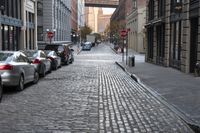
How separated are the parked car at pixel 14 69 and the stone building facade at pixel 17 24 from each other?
1579cm

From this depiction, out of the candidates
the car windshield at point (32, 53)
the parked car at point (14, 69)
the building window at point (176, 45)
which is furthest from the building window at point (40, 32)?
the parked car at point (14, 69)

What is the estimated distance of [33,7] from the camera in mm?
49000

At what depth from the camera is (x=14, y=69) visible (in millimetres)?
15250

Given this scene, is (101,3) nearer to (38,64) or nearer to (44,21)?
(44,21)

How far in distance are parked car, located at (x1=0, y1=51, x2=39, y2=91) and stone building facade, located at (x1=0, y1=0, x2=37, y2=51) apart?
51.8 feet

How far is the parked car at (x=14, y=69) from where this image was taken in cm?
1492

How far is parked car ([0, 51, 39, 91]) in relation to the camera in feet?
49.0

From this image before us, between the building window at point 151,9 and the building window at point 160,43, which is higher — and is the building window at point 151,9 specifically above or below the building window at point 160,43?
above

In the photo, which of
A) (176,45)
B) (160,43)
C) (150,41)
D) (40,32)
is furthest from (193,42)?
(40,32)

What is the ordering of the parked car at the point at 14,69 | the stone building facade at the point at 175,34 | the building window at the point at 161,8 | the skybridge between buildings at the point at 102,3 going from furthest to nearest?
the skybridge between buildings at the point at 102,3, the building window at the point at 161,8, the stone building facade at the point at 175,34, the parked car at the point at 14,69

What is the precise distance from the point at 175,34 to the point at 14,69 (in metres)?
15.2

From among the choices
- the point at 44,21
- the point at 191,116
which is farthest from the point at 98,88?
the point at 44,21

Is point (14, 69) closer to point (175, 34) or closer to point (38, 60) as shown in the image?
point (38, 60)

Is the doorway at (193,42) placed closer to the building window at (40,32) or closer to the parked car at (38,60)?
the parked car at (38,60)
